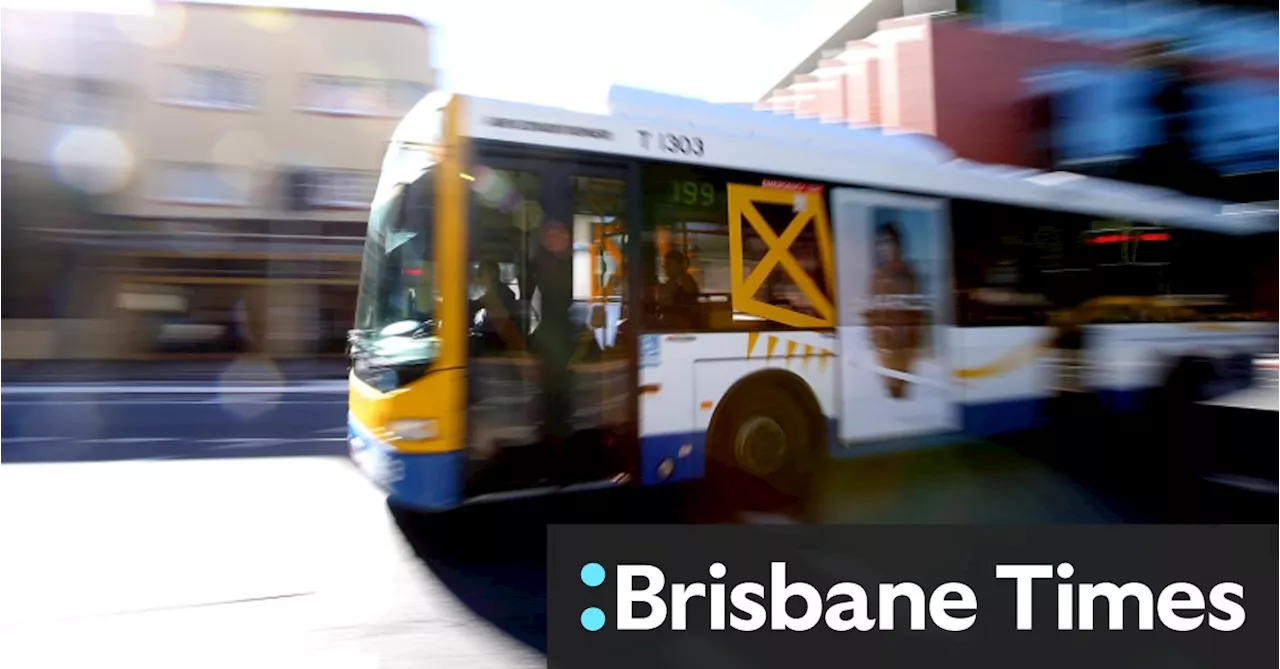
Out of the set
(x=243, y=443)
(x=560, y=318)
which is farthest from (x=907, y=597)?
(x=243, y=443)

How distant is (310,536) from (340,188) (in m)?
18.6

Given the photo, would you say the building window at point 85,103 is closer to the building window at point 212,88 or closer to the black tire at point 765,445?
the building window at point 212,88

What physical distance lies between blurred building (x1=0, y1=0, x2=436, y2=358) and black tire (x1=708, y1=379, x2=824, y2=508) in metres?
17.0

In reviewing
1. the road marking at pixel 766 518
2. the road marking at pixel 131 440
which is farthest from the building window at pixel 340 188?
the road marking at pixel 766 518

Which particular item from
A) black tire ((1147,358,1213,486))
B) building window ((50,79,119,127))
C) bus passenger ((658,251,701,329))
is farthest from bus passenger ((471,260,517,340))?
building window ((50,79,119,127))

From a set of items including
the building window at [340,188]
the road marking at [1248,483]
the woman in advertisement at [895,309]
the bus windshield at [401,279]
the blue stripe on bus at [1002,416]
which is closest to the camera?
the bus windshield at [401,279]

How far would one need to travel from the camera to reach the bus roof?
499cm

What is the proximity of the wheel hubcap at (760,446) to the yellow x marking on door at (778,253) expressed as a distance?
85 centimetres

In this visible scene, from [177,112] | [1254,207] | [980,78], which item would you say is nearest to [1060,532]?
[1254,207]

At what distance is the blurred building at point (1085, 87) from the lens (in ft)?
27.7

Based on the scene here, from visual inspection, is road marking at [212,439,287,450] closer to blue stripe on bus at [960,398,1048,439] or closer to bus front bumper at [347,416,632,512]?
bus front bumper at [347,416,632,512]

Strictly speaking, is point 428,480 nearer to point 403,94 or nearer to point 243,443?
point 243,443

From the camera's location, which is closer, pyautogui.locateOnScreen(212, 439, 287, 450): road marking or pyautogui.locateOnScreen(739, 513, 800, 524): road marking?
pyautogui.locateOnScreen(739, 513, 800, 524): road marking

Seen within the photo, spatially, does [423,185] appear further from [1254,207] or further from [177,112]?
[177,112]
